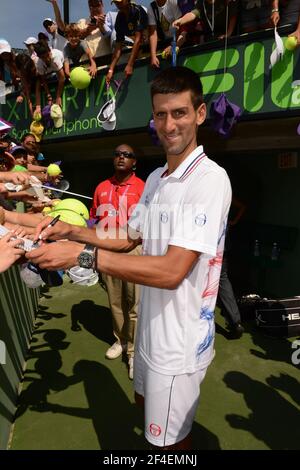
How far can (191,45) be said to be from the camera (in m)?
5.01

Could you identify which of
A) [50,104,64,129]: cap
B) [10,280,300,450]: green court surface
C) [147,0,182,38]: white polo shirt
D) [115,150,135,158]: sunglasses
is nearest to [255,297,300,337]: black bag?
[10,280,300,450]: green court surface

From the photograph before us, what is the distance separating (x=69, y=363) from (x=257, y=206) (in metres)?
4.55

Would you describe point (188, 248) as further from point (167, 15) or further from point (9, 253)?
point (167, 15)

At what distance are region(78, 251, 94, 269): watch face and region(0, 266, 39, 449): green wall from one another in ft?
6.31

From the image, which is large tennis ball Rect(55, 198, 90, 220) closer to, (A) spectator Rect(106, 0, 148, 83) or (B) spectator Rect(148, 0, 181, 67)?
(B) spectator Rect(148, 0, 181, 67)

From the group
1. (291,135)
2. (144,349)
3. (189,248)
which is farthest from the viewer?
(291,135)

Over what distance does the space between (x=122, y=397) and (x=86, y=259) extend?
2.42 meters

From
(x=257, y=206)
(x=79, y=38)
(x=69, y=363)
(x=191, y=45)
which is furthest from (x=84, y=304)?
(x=79, y=38)

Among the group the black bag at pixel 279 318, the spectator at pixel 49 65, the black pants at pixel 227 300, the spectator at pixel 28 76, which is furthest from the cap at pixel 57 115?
the black bag at pixel 279 318

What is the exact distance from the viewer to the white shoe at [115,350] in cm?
404

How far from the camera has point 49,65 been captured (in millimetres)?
6844

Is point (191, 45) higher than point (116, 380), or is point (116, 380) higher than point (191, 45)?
point (191, 45)

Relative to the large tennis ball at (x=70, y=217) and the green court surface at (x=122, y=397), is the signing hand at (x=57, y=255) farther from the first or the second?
the green court surface at (x=122, y=397)
